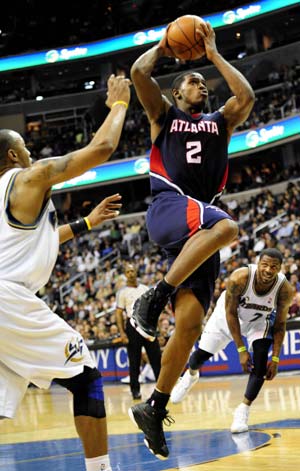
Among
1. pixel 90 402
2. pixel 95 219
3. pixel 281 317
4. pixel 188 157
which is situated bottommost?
pixel 281 317

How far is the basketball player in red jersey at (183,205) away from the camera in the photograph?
528 cm

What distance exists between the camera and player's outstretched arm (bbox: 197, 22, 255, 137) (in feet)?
18.5

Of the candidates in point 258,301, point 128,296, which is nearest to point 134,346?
point 128,296

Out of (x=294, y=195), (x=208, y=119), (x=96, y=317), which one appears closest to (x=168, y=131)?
(x=208, y=119)

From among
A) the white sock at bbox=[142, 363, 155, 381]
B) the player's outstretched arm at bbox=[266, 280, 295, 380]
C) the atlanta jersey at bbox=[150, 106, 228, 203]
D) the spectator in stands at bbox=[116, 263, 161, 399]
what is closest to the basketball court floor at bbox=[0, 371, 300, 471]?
the spectator in stands at bbox=[116, 263, 161, 399]

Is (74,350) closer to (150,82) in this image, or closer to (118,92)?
(118,92)

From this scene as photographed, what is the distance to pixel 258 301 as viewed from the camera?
8.63 m

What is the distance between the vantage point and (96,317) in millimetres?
21484

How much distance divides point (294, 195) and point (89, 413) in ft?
61.6

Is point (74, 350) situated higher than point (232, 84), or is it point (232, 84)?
point (232, 84)

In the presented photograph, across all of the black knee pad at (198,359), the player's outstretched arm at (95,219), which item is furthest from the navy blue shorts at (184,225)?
the black knee pad at (198,359)

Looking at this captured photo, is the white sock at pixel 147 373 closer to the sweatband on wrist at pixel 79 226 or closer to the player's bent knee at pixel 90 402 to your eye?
the sweatband on wrist at pixel 79 226

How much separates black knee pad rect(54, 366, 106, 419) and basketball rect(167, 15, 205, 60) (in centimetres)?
241

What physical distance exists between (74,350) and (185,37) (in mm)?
2415
